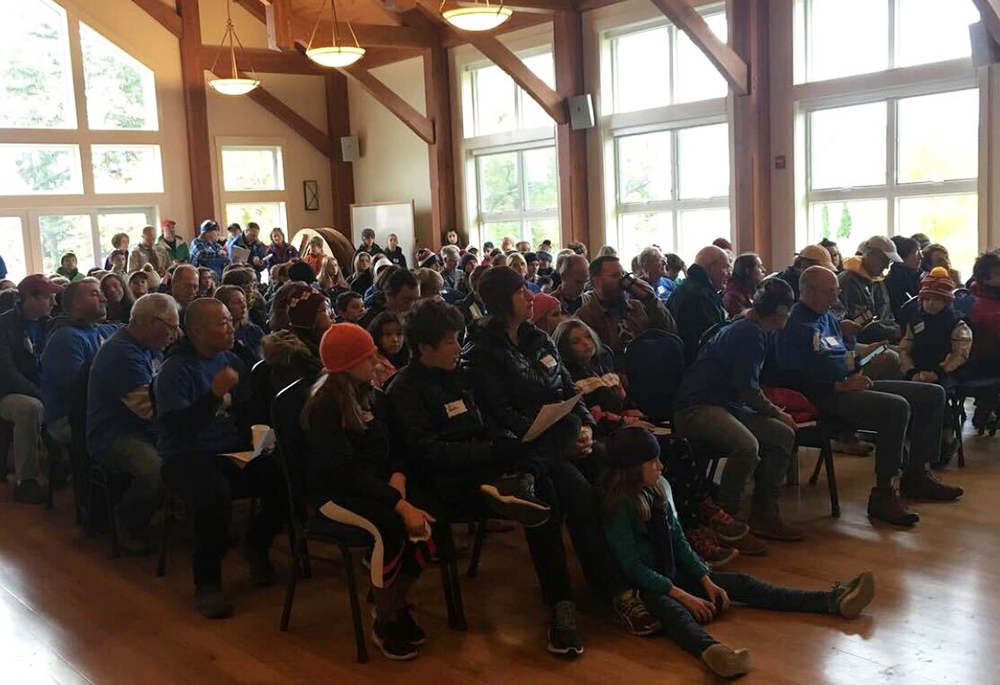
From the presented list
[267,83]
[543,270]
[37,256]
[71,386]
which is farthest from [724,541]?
[267,83]

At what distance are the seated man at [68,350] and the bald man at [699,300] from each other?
2.76 m

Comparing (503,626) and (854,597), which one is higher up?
(854,597)

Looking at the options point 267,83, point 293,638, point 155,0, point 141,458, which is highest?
point 155,0

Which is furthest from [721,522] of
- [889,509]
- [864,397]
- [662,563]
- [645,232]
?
[645,232]

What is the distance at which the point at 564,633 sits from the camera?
2811mm

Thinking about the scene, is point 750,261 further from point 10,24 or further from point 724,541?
point 10,24

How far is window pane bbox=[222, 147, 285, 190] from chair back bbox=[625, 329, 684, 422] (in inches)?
464

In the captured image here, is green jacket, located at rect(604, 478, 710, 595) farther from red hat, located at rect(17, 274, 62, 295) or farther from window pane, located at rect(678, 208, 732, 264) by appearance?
window pane, located at rect(678, 208, 732, 264)

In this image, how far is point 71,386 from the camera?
4059 millimetres

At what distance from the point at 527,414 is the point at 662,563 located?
68cm

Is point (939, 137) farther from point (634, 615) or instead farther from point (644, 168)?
point (634, 615)

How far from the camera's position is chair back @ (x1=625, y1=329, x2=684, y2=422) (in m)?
3.91

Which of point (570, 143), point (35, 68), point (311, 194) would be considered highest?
point (35, 68)

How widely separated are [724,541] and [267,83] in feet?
42.4
